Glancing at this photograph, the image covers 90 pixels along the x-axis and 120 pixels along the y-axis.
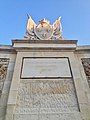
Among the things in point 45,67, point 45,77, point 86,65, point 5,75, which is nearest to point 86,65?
point 86,65

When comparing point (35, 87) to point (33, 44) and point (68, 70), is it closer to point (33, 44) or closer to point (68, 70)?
point (68, 70)

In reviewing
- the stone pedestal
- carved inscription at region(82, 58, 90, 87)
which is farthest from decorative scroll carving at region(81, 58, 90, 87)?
the stone pedestal

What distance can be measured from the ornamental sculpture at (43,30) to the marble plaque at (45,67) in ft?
4.64

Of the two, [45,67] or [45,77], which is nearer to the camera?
[45,77]

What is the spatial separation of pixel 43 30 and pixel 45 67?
2225 millimetres

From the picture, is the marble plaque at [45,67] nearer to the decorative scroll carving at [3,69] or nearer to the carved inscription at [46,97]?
the carved inscription at [46,97]

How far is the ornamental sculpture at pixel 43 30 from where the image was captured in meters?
6.54

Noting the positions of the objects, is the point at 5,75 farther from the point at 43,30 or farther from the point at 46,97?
the point at 43,30

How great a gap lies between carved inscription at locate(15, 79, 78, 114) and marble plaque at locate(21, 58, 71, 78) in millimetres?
265

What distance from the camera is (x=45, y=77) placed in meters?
4.66

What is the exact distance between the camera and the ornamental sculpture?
6536 mm

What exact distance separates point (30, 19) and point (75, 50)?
2.71 meters

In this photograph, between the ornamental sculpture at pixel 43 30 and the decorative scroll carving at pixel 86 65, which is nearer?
the decorative scroll carving at pixel 86 65

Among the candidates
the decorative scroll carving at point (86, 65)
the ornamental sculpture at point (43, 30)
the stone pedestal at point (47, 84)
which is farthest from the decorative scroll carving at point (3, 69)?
the decorative scroll carving at point (86, 65)
